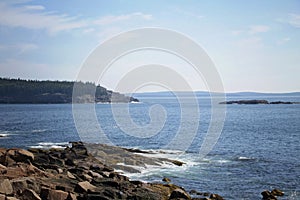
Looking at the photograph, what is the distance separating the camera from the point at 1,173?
2028cm

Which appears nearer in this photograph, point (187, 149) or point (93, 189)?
point (93, 189)

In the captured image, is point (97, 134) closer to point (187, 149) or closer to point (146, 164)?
point (187, 149)

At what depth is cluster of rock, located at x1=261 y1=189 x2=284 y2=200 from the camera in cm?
2711

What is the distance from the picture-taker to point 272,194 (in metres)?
27.8

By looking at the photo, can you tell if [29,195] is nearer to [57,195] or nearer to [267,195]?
[57,195]

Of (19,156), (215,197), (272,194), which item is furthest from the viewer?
(272,194)

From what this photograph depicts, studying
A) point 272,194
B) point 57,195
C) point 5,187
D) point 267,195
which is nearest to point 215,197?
point 267,195

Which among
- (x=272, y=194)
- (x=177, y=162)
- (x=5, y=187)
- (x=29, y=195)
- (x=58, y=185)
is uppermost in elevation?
(x=5, y=187)

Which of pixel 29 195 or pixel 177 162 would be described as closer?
pixel 29 195

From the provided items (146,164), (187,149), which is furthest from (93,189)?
(187,149)

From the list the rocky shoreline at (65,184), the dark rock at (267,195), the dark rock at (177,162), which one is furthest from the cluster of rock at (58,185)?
the dark rock at (177,162)

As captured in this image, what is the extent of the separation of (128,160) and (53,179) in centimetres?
1732

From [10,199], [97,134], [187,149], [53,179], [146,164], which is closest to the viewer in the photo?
[10,199]

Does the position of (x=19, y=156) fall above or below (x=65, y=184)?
above
